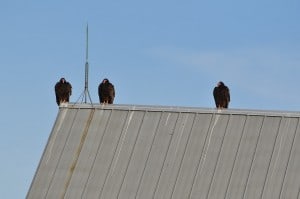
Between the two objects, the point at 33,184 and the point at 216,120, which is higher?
the point at 216,120

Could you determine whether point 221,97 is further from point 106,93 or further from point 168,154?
point 106,93

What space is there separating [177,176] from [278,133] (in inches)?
134

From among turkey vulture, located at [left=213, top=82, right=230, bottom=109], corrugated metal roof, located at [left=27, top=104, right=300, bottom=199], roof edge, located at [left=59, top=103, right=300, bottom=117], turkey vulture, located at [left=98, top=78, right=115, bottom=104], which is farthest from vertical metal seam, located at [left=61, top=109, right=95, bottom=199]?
turkey vulture, located at [left=213, top=82, right=230, bottom=109]

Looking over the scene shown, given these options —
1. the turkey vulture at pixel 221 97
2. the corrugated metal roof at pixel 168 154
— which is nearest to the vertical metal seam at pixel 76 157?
the corrugated metal roof at pixel 168 154

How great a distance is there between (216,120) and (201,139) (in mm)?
834

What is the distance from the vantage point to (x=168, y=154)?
1580 inches

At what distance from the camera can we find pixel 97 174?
40562mm

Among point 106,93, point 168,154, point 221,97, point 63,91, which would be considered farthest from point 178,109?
point 63,91

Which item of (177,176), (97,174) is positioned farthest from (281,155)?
(97,174)

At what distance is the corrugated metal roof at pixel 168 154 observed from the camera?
Answer: 126 feet

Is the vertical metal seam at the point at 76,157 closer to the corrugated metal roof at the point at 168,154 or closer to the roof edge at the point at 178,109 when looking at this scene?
the corrugated metal roof at the point at 168,154

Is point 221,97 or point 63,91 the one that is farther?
point 63,91

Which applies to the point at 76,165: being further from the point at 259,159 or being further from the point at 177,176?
the point at 259,159

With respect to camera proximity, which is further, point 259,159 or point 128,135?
point 128,135
